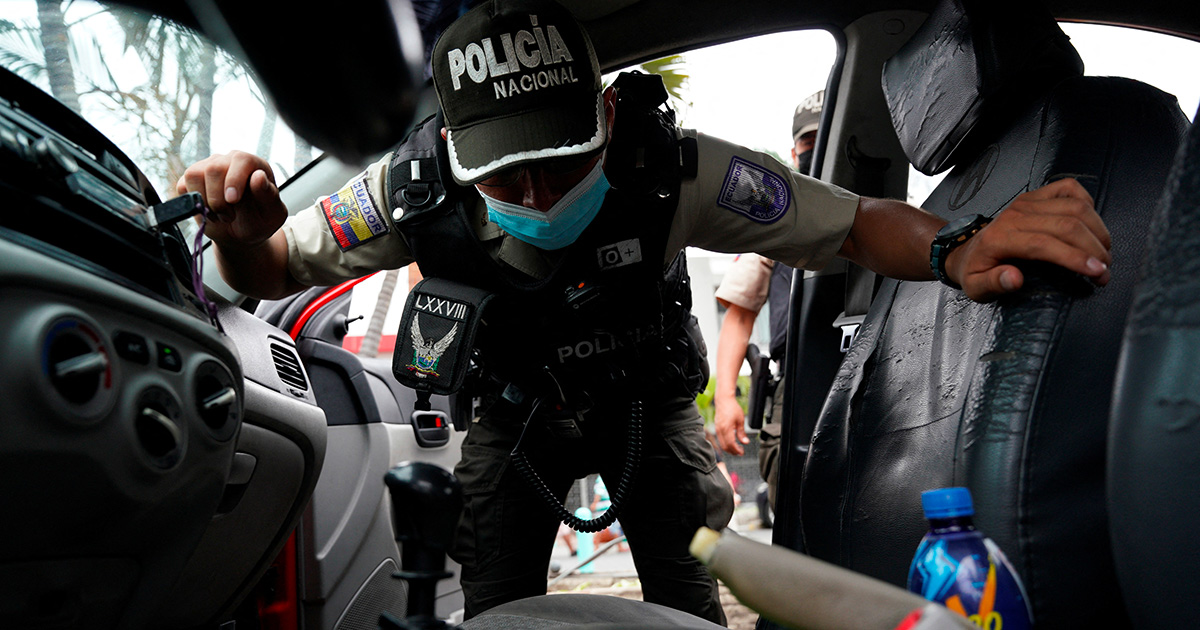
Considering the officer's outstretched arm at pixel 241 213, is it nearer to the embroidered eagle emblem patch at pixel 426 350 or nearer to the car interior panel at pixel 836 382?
the car interior panel at pixel 836 382

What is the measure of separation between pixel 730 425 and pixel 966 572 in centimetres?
212

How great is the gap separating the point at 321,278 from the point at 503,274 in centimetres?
33

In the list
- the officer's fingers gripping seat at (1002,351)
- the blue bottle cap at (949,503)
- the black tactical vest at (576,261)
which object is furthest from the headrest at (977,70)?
the blue bottle cap at (949,503)

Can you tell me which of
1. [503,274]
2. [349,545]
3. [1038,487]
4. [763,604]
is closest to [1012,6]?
[1038,487]

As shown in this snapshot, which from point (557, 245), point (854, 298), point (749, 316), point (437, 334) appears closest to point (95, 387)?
point (437, 334)

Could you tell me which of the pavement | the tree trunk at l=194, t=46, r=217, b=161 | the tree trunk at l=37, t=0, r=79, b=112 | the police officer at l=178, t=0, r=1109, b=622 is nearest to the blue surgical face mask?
the police officer at l=178, t=0, r=1109, b=622

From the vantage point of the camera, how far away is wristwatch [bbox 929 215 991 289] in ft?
3.12

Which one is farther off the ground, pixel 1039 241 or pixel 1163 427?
pixel 1039 241

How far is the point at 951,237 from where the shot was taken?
0.96 m

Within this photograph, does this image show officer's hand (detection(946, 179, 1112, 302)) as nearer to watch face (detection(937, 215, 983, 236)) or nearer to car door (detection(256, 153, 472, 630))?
watch face (detection(937, 215, 983, 236))

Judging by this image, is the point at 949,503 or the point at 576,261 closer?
the point at 949,503

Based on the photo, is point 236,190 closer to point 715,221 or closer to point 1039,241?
point 715,221

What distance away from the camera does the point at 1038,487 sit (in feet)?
2.48

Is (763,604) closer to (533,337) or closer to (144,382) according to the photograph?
(144,382)
